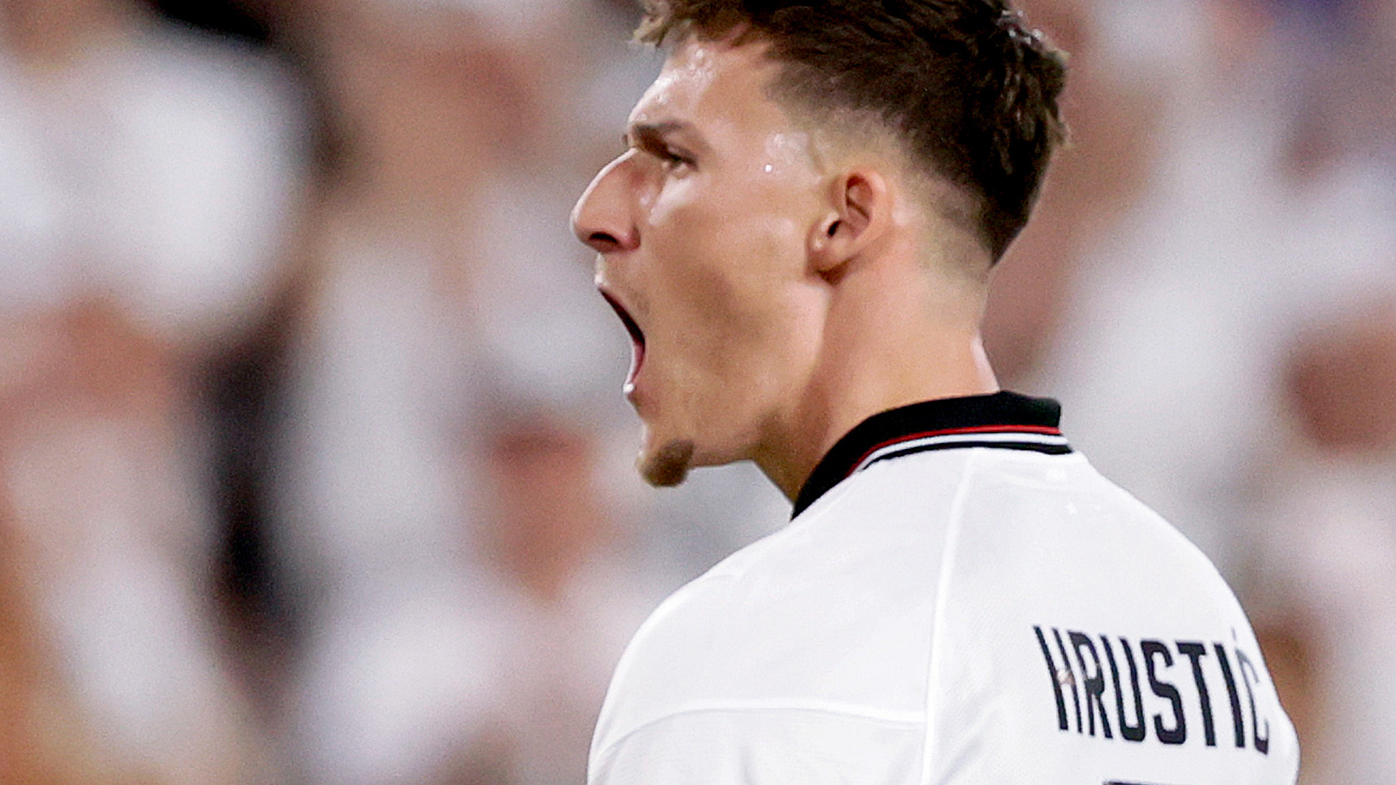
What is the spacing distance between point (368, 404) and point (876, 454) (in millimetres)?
1222

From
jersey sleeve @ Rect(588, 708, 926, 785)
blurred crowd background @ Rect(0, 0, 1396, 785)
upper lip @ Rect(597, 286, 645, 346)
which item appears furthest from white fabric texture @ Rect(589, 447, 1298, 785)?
blurred crowd background @ Rect(0, 0, 1396, 785)

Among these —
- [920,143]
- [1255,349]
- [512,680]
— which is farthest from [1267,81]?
[920,143]

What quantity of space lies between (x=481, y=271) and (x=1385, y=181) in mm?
1669

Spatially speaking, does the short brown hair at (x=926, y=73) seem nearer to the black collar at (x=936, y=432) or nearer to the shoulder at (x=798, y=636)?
the black collar at (x=936, y=432)

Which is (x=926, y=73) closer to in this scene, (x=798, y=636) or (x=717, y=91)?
(x=717, y=91)

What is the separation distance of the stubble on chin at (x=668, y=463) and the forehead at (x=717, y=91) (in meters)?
0.22

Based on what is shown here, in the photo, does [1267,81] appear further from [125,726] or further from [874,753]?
[874,753]

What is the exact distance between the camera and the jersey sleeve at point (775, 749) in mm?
796

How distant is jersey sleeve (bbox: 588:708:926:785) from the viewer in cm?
80

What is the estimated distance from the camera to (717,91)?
3.61ft

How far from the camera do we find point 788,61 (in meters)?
1.10

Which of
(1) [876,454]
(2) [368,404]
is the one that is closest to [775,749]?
(1) [876,454]

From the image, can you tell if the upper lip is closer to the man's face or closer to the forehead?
the man's face

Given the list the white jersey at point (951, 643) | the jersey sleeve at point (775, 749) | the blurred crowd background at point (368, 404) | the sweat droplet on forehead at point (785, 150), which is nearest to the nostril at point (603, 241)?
the sweat droplet on forehead at point (785, 150)
